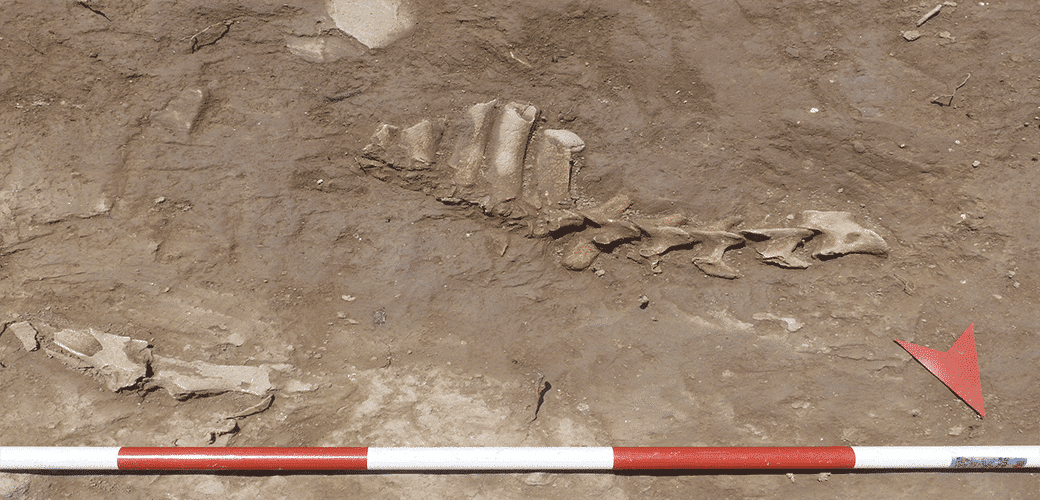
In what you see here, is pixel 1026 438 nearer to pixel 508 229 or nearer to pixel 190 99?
pixel 508 229

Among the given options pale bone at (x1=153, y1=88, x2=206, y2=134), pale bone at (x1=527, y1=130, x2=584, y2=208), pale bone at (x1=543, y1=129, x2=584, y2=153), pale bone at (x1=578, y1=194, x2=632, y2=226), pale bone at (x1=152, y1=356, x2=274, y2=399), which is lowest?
pale bone at (x1=152, y1=356, x2=274, y2=399)

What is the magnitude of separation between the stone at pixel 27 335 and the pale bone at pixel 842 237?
3.09 meters

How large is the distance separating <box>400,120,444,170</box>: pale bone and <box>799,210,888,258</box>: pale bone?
154 cm

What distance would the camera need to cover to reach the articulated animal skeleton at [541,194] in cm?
236

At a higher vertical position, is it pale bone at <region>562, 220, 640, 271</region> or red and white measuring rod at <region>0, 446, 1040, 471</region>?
pale bone at <region>562, 220, 640, 271</region>

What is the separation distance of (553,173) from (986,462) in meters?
2.02

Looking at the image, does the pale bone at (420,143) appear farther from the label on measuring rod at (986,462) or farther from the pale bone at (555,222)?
the label on measuring rod at (986,462)

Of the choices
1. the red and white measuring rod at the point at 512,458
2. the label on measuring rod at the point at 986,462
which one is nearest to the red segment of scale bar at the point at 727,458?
the red and white measuring rod at the point at 512,458

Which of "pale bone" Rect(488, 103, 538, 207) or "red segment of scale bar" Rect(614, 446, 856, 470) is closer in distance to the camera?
"red segment of scale bar" Rect(614, 446, 856, 470)

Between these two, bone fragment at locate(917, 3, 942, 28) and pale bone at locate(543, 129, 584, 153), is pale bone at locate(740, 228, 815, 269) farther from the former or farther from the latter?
bone fragment at locate(917, 3, 942, 28)

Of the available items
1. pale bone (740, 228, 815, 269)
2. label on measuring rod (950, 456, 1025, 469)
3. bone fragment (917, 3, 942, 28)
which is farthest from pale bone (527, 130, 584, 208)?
label on measuring rod (950, 456, 1025, 469)

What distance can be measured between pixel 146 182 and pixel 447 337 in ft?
4.50

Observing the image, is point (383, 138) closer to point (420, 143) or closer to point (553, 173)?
point (420, 143)

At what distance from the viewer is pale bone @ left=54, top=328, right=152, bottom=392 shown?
224 cm
